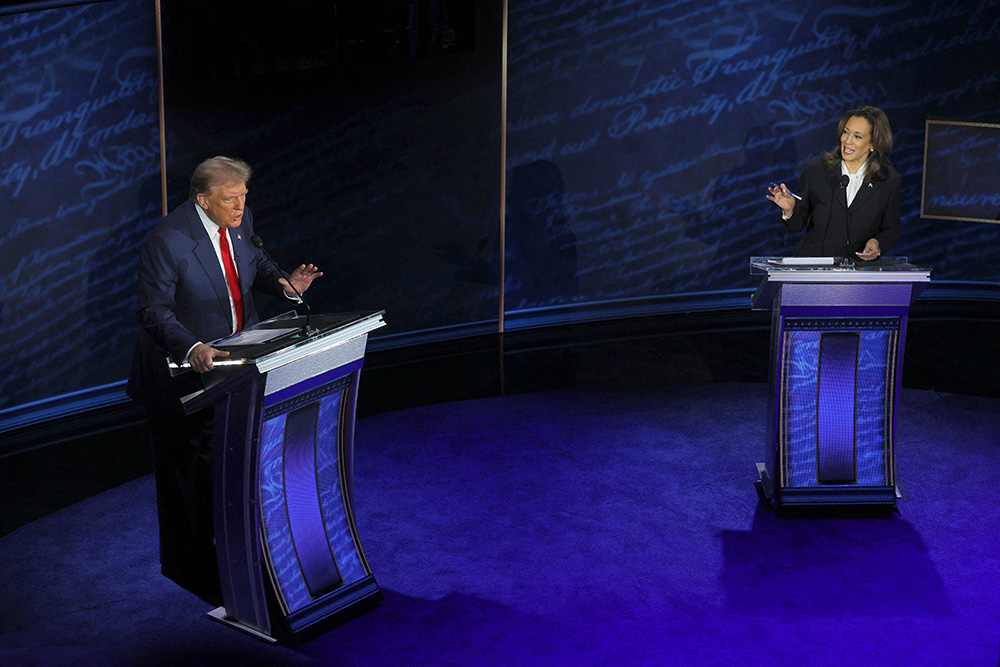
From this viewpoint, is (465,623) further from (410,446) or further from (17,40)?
(17,40)

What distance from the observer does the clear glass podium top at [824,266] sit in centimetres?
392

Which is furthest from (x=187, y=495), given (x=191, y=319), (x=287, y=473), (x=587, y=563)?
(x=587, y=563)

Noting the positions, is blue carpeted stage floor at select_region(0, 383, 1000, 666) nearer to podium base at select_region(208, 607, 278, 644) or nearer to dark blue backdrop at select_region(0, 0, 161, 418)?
podium base at select_region(208, 607, 278, 644)

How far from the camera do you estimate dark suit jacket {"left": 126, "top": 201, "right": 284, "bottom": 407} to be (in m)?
3.24

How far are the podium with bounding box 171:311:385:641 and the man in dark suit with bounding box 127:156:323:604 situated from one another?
186 millimetres

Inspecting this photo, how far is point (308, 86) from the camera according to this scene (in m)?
6.04

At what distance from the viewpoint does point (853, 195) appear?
456cm

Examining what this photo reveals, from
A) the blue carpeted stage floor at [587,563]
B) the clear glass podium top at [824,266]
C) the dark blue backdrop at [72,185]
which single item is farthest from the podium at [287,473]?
the dark blue backdrop at [72,185]

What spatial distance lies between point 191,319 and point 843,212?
2772 mm

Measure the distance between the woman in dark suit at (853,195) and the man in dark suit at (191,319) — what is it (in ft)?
7.28

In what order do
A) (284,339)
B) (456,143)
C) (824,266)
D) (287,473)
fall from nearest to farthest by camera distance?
1. (284,339)
2. (287,473)
3. (824,266)
4. (456,143)

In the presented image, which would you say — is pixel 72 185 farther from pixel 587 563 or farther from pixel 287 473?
pixel 587 563

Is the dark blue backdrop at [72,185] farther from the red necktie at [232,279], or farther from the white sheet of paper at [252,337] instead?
the white sheet of paper at [252,337]

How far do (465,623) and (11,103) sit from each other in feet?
10.9
